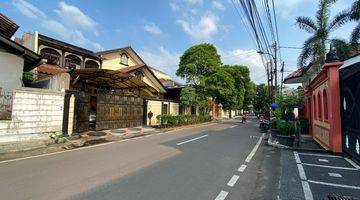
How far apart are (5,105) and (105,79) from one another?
380 inches

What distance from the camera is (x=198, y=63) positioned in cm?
3375

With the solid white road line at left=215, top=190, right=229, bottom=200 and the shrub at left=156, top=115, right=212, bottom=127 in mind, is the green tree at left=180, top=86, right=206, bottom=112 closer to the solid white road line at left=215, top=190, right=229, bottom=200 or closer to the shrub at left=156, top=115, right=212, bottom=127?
the shrub at left=156, top=115, right=212, bottom=127

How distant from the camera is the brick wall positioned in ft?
33.3

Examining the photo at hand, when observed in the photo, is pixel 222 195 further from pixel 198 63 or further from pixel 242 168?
pixel 198 63

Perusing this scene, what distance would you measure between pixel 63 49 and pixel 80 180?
62.4ft

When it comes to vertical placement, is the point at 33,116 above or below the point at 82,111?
below

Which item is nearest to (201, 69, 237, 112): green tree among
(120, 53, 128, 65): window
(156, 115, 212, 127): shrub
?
(156, 115, 212, 127): shrub

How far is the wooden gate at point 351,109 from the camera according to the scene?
8.27m

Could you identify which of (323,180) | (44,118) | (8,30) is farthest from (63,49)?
(323,180)

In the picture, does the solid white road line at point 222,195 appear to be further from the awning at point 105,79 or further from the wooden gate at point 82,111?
the awning at point 105,79

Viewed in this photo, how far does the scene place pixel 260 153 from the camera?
10922 mm

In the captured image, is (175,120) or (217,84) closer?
(175,120)

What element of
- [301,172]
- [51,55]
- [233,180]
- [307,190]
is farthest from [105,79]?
[307,190]

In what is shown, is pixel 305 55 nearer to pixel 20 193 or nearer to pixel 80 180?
pixel 80 180
